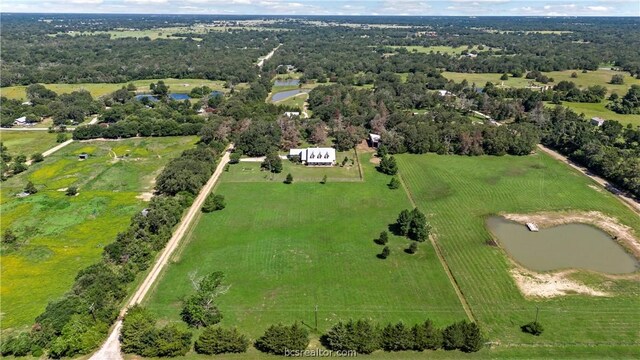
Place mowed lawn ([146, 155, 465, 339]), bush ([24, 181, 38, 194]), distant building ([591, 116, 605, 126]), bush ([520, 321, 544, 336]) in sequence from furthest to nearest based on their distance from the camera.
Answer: distant building ([591, 116, 605, 126]) → bush ([24, 181, 38, 194]) → mowed lawn ([146, 155, 465, 339]) → bush ([520, 321, 544, 336])

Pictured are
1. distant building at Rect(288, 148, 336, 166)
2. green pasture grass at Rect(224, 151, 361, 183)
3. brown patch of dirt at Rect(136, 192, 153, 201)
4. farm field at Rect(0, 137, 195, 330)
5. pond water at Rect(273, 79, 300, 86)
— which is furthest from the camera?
pond water at Rect(273, 79, 300, 86)

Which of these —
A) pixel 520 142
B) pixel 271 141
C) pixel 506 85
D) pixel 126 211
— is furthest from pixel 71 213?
pixel 506 85

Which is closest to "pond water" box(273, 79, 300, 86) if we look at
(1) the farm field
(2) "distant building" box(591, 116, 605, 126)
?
(1) the farm field

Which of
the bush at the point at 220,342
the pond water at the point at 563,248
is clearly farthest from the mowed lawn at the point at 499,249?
the bush at the point at 220,342

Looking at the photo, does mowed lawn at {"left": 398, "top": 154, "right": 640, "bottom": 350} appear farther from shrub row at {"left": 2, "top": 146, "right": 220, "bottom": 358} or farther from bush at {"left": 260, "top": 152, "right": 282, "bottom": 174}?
shrub row at {"left": 2, "top": 146, "right": 220, "bottom": 358}

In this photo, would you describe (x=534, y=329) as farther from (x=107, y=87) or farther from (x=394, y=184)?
(x=107, y=87)

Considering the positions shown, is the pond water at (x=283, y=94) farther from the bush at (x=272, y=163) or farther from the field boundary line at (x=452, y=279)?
the field boundary line at (x=452, y=279)
